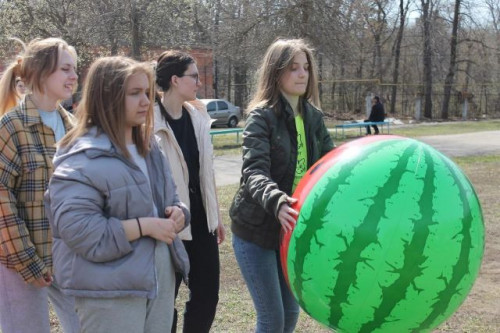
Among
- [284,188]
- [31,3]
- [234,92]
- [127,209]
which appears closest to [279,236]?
[284,188]

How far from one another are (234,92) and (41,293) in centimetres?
3717

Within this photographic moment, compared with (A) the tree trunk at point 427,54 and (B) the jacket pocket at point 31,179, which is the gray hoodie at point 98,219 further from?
(A) the tree trunk at point 427,54

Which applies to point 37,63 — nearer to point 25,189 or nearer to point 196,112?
point 25,189

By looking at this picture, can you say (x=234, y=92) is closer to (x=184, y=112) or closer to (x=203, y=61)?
(x=203, y=61)

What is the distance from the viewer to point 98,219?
7.50 feet

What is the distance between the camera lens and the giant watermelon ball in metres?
2.38

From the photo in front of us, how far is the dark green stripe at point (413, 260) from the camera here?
2.37 meters

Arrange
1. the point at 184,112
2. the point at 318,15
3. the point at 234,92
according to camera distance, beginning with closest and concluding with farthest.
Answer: the point at 184,112 < the point at 318,15 < the point at 234,92

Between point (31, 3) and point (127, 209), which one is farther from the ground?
point (31, 3)

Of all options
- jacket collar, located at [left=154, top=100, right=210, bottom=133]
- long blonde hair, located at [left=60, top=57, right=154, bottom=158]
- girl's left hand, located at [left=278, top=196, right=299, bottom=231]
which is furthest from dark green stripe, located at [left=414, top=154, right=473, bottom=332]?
jacket collar, located at [left=154, top=100, right=210, bottom=133]

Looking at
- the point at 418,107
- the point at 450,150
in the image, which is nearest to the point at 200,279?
the point at 450,150

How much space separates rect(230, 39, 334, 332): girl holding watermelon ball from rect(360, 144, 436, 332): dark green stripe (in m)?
0.78

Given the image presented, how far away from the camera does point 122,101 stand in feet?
8.18

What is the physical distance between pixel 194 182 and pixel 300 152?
0.80 metres
